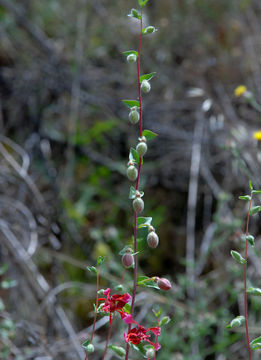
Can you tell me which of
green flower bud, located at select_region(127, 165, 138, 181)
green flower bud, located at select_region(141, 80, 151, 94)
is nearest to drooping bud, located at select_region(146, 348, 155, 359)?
green flower bud, located at select_region(127, 165, 138, 181)

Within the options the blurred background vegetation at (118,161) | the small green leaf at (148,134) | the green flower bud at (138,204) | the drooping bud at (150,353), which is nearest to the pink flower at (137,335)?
the drooping bud at (150,353)

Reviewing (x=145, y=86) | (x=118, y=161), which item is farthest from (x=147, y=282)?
(x=118, y=161)

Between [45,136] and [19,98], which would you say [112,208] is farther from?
[19,98]

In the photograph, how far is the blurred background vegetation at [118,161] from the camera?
A: 1.52m

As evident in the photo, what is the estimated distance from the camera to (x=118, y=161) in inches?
86.7

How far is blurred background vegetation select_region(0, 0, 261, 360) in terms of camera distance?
152cm

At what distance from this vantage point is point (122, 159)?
7.33ft

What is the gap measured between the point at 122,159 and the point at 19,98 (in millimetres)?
741

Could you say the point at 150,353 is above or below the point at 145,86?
below

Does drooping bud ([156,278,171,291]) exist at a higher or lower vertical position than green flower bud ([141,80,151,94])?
lower

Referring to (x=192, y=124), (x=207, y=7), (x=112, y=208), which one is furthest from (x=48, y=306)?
(x=207, y=7)

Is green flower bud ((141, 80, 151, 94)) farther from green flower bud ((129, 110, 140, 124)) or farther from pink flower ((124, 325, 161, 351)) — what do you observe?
pink flower ((124, 325, 161, 351))

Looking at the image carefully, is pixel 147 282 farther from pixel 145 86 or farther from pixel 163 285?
pixel 145 86

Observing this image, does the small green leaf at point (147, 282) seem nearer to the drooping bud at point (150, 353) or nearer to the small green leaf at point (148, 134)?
the drooping bud at point (150, 353)
